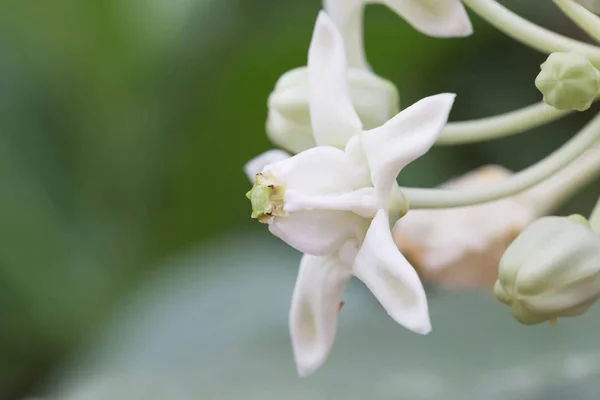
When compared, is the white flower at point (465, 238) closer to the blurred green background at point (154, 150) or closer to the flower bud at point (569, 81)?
the flower bud at point (569, 81)

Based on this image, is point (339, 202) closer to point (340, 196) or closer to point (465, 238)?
point (340, 196)

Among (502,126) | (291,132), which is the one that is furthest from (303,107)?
(502,126)

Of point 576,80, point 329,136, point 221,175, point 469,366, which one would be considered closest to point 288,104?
point 329,136

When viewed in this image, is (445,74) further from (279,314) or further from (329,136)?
(329,136)

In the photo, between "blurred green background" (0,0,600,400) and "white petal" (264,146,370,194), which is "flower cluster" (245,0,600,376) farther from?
"blurred green background" (0,0,600,400)

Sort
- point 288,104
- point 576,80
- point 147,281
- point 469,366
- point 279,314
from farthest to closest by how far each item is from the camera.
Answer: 1. point 147,281
2. point 279,314
3. point 469,366
4. point 288,104
5. point 576,80

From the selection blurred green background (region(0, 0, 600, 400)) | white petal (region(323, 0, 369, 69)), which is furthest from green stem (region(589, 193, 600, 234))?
blurred green background (region(0, 0, 600, 400))

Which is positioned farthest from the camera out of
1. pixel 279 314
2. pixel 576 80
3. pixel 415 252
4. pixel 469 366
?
pixel 279 314
